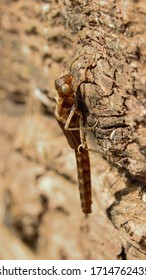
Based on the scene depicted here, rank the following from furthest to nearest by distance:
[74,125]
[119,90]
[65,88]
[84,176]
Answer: [84,176] → [74,125] → [65,88] → [119,90]

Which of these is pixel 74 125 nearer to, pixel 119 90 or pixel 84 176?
pixel 84 176

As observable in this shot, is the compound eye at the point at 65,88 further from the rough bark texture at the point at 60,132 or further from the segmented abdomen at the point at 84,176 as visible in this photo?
the segmented abdomen at the point at 84,176

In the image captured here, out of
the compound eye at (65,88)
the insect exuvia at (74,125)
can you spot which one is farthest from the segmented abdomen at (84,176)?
the compound eye at (65,88)

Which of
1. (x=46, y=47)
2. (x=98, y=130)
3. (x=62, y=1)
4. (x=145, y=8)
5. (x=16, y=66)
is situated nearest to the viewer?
(x=145, y=8)

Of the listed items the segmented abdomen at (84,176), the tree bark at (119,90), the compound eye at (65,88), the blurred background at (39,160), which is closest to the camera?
the tree bark at (119,90)

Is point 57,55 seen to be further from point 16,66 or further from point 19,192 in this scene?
point 19,192

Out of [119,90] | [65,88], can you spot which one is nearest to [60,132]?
[65,88]

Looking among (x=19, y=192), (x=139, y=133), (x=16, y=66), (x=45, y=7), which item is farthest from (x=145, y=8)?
(x=19, y=192)
